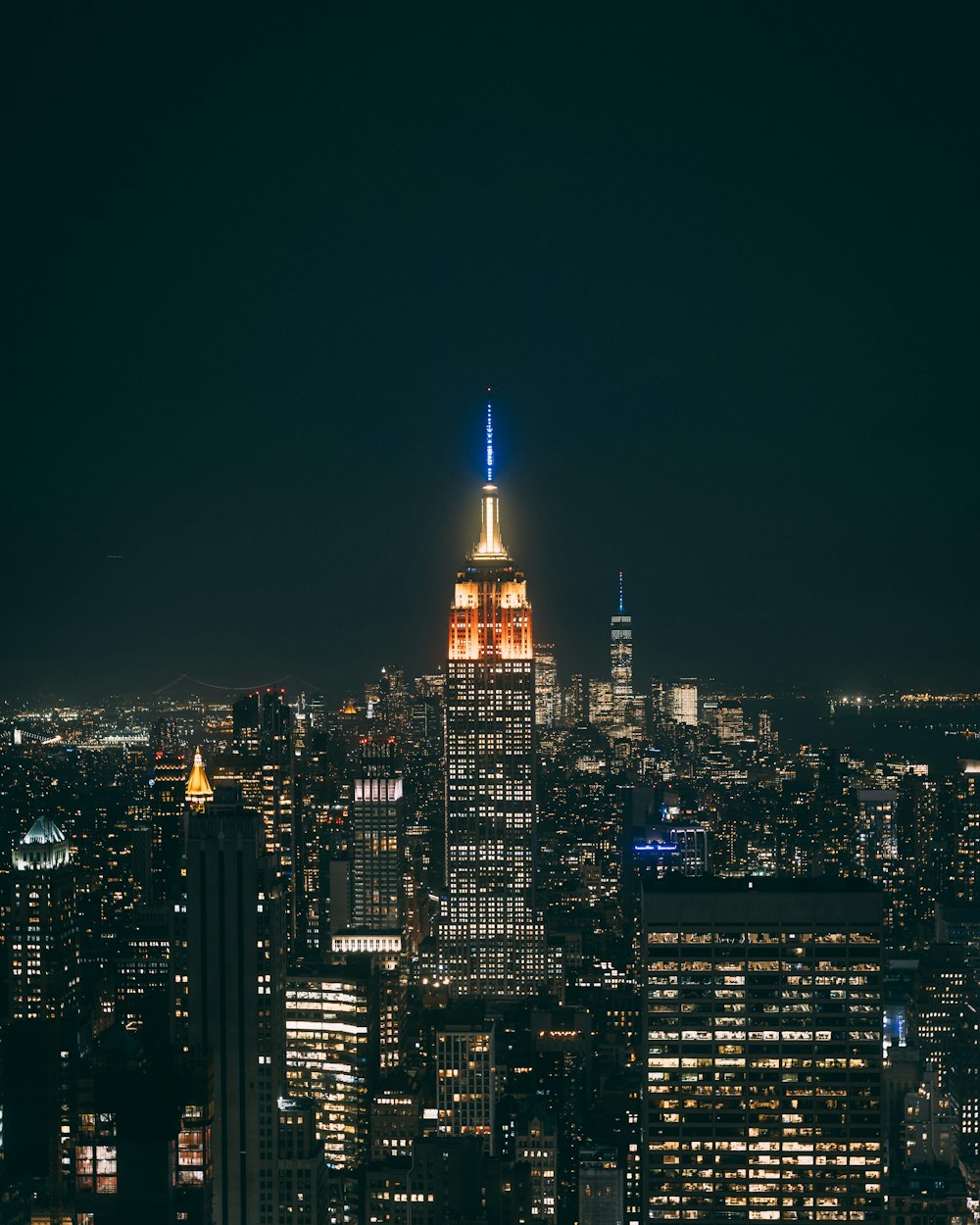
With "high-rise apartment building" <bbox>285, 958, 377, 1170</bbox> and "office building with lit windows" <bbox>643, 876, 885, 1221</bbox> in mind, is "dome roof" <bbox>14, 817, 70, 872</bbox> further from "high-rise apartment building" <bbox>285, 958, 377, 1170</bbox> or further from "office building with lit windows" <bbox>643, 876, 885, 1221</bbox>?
"office building with lit windows" <bbox>643, 876, 885, 1221</bbox>

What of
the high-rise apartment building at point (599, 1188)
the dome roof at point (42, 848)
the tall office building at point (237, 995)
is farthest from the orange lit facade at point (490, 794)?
the high-rise apartment building at point (599, 1188)

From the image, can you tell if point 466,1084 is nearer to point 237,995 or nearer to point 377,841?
point 237,995

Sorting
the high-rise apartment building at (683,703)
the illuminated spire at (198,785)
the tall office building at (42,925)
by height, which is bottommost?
the tall office building at (42,925)

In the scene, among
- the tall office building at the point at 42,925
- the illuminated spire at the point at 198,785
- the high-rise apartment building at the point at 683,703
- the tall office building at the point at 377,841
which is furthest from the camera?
the tall office building at the point at 377,841

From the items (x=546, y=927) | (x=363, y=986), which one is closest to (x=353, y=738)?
(x=363, y=986)

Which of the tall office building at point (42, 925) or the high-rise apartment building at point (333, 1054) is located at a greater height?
the tall office building at point (42, 925)

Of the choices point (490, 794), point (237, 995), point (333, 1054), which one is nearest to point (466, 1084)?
point (333, 1054)

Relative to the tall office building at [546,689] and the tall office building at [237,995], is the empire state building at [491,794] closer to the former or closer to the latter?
the tall office building at [546,689]

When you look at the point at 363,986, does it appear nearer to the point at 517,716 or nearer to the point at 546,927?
the point at 546,927
